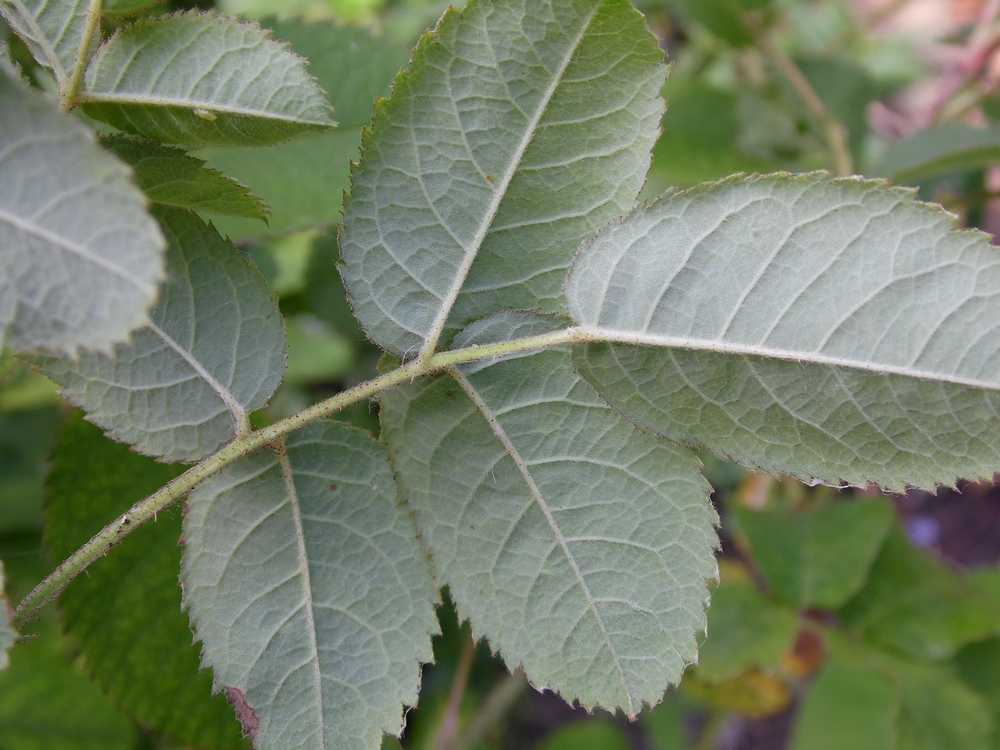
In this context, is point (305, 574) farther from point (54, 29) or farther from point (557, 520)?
point (54, 29)

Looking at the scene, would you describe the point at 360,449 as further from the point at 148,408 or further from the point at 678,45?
the point at 678,45

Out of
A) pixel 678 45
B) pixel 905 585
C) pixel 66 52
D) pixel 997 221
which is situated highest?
pixel 66 52

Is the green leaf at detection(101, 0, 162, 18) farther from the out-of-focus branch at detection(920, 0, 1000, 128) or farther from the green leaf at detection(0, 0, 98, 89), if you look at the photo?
the out-of-focus branch at detection(920, 0, 1000, 128)

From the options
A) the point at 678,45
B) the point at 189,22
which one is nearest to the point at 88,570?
the point at 189,22

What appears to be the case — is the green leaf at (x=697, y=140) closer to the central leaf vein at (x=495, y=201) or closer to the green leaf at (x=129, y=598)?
the central leaf vein at (x=495, y=201)

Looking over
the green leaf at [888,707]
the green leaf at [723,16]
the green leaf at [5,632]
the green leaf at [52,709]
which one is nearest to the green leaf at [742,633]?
the green leaf at [888,707]

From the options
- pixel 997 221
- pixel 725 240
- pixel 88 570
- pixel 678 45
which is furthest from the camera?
pixel 997 221
